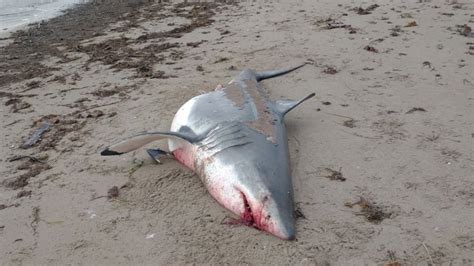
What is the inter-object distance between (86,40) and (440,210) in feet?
20.1

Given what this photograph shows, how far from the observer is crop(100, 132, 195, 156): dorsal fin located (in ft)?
12.1

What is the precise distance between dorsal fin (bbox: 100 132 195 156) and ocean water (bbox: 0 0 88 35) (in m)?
6.32

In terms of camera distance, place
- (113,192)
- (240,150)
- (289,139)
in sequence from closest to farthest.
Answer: (240,150) < (113,192) < (289,139)

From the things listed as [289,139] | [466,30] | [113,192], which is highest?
[113,192]

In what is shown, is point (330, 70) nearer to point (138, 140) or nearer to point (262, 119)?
point (262, 119)

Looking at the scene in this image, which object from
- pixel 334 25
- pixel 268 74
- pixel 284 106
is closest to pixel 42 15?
pixel 334 25

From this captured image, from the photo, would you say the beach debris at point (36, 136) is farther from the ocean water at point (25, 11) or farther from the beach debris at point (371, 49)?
the ocean water at point (25, 11)

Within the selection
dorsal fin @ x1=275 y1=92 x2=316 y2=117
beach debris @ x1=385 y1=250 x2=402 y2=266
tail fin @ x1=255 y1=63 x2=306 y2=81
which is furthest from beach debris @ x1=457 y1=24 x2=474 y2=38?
beach debris @ x1=385 y1=250 x2=402 y2=266

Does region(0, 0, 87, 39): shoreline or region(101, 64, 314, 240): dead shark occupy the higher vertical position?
region(101, 64, 314, 240): dead shark

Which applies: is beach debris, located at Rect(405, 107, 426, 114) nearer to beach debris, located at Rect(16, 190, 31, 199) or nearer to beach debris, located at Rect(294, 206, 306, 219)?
beach debris, located at Rect(294, 206, 306, 219)

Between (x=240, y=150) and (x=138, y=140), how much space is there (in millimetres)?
835

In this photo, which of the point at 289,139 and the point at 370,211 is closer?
the point at 370,211

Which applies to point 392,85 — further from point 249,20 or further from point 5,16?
point 5,16

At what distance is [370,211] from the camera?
329 centimetres
